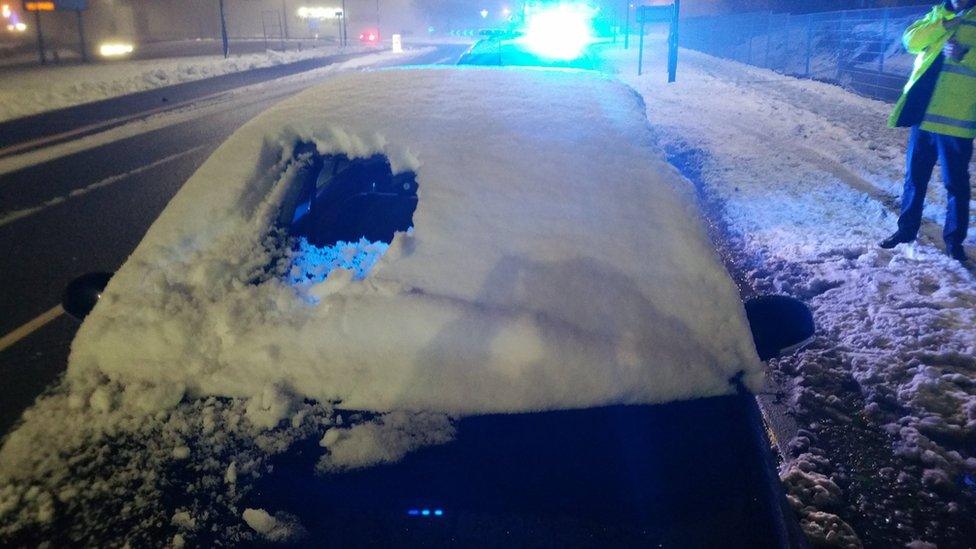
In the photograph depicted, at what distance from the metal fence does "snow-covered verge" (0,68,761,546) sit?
13.5m

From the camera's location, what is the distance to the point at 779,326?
1698 millimetres

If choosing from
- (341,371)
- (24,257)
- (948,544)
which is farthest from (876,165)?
(24,257)

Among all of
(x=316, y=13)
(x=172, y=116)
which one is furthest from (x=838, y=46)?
(x=316, y=13)

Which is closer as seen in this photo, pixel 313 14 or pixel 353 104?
pixel 353 104

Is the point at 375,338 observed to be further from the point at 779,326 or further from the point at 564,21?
the point at 564,21

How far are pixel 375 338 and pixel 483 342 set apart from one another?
30 centimetres

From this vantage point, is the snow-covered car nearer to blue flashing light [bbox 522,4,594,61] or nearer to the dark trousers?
the dark trousers

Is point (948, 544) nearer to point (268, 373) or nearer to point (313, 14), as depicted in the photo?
point (268, 373)

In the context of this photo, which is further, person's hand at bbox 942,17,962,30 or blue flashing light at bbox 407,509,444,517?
person's hand at bbox 942,17,962,30

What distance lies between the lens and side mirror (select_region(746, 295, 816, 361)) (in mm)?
1674

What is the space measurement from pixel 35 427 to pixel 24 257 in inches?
185

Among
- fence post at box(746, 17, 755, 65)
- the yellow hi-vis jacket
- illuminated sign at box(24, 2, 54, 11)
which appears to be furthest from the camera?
fence post at box(746, 17, 755, 65)

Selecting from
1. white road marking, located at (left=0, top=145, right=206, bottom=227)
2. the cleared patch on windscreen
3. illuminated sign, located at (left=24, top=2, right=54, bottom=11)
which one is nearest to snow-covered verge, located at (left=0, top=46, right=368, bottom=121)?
illuminated sign, located at (left=24, top=2, right=54, bottom=11)

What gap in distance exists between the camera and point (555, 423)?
143 centimetres
